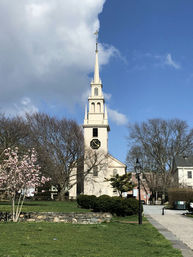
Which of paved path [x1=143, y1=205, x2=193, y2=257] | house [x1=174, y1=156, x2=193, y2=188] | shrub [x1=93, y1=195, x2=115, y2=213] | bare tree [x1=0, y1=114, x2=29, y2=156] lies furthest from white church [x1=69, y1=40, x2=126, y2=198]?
paved path [x1=143, y1=205, x2=193, y2=257]

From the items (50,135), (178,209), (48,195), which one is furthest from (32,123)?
(178,209)

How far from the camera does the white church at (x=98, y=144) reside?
176 ft

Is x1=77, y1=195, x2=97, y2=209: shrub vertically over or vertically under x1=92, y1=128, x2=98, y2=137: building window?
under

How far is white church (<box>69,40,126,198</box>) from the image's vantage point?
5359cm

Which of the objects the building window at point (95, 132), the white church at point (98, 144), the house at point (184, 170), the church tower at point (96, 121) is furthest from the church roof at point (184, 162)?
the building window at point (95, 132)

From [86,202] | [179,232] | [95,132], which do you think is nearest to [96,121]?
[95,132]

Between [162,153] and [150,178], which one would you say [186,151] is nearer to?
[162,153]

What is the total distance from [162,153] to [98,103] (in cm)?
1988

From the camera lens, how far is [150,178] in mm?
48406

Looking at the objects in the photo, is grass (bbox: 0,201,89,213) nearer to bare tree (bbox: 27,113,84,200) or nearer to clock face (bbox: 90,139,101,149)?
bare tree (bbox: 27,113,84,200)

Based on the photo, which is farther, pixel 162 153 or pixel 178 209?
pixel 162 153

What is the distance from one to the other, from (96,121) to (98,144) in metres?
4.91

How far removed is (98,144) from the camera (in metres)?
56.8

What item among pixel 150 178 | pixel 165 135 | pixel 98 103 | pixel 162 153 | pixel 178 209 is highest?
pixel 98 103
